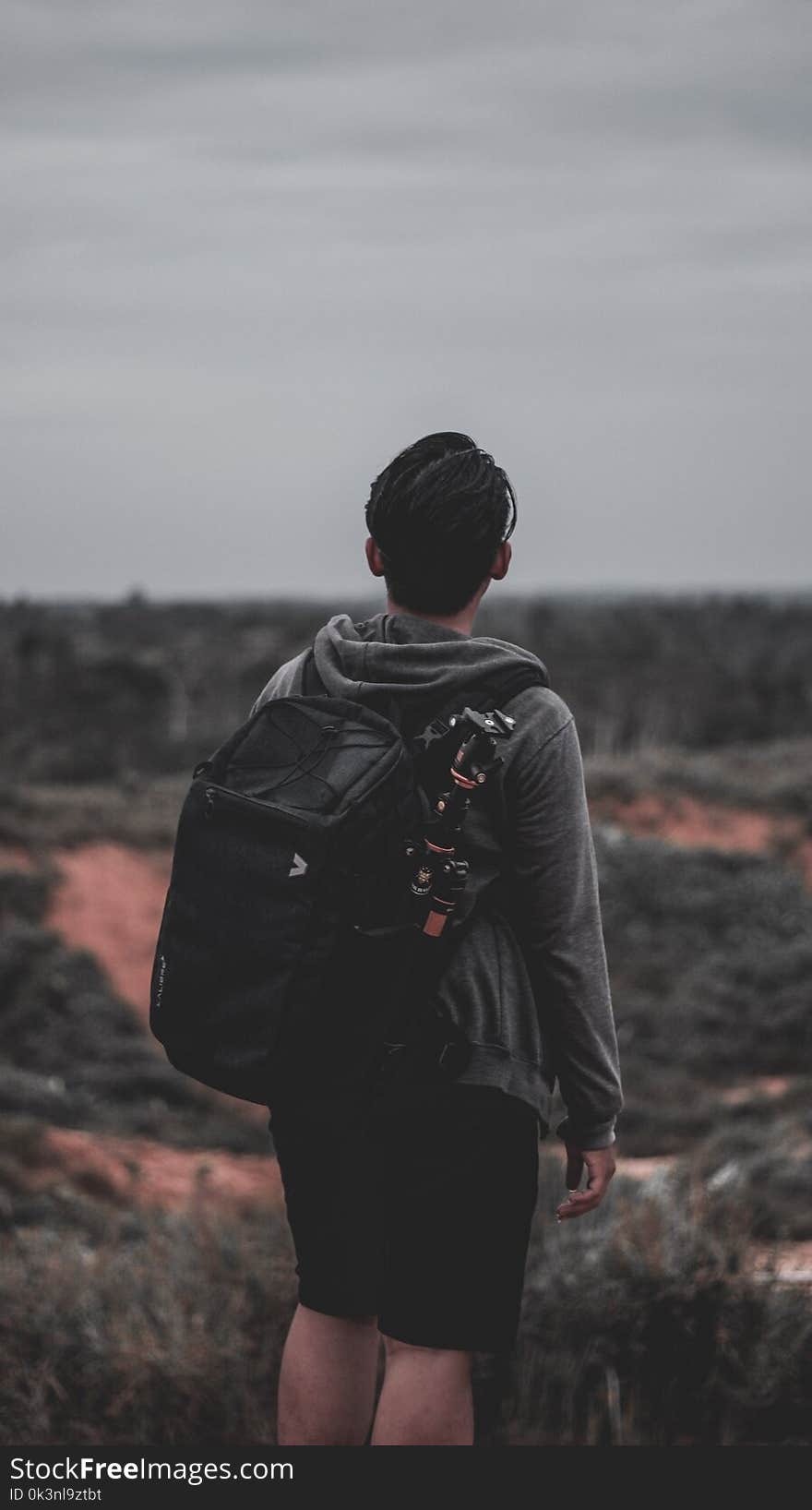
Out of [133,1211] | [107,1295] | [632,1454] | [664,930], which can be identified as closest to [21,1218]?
[133,1211]

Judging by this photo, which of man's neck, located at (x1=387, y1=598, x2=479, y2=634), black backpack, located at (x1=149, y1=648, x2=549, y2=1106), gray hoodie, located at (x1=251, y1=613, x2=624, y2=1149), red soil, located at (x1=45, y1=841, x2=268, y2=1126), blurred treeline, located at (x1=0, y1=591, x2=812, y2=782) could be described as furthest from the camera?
blurred treeline, located at (x1=0, y1=591, x2=812, y2=782)

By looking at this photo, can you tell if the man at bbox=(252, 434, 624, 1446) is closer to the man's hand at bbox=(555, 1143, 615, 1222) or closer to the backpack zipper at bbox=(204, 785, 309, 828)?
the man's hand at bbox=(555, 1143, 615, 1222)

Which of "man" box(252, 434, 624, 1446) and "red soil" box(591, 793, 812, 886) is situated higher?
"man" box(252, 434, 624, 1446)

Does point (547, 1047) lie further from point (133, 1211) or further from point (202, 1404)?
point (133, 1211)

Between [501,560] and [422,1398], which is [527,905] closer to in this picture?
[501,560]

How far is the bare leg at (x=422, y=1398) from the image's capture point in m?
2.02

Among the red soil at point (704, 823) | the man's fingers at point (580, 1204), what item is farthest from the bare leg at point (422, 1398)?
the red soil at point (704, 823)

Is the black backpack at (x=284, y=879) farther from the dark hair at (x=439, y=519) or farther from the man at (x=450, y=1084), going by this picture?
the dark hair at (x=439, y=519)

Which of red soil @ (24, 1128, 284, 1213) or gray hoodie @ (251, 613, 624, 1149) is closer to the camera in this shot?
gray hoodie @ (251, 613, 624, 1149)

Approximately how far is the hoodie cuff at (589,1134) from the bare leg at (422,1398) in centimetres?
35

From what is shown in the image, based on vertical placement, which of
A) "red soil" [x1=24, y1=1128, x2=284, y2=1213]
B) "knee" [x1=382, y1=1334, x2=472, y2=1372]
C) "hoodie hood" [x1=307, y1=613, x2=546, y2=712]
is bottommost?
"red soil" [x1=24, y1=1128, x2=284, y2=1213]

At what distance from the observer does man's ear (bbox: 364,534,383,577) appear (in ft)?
7.30

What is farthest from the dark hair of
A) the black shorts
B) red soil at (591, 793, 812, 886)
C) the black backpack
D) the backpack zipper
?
red soil at (591, 793, 812, 886)

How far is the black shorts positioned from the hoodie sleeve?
12 centimetres
